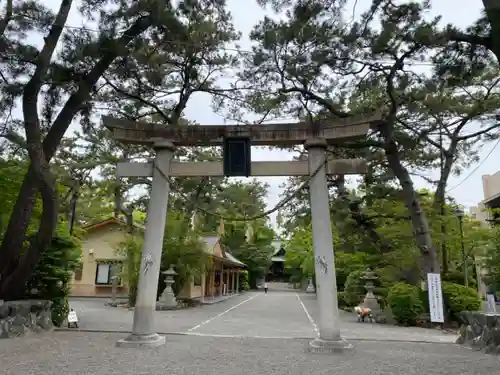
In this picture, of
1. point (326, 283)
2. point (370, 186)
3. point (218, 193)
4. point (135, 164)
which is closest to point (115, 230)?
point (218, 193)

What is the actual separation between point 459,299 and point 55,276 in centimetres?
1234

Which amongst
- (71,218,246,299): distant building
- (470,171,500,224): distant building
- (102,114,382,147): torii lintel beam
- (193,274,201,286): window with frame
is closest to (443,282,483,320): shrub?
(102,114,382,147): torii lintel beam

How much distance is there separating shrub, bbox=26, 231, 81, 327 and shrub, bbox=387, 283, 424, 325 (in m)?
10.6

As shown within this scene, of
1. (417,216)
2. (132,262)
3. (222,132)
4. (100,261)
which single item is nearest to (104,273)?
(100,261)

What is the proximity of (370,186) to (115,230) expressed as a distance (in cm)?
Answer: 1755

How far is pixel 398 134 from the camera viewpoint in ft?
44.6

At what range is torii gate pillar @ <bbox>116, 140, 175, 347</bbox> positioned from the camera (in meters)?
7.71

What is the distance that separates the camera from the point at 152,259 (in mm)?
7938

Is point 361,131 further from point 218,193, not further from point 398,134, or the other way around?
point 218,193

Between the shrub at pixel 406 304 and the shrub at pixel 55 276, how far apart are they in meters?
10.6

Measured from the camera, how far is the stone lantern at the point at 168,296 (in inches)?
721

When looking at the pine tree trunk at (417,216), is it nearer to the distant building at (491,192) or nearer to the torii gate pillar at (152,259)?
the torii gate pillar at (152,259)

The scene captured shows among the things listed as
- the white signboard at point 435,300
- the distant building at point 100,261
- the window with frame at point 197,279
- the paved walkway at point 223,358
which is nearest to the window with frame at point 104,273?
the distant building at point 100,261

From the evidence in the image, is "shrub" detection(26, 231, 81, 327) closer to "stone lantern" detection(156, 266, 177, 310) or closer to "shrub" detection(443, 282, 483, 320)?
"stone lantern" detection(156, 266, 177, 310)
